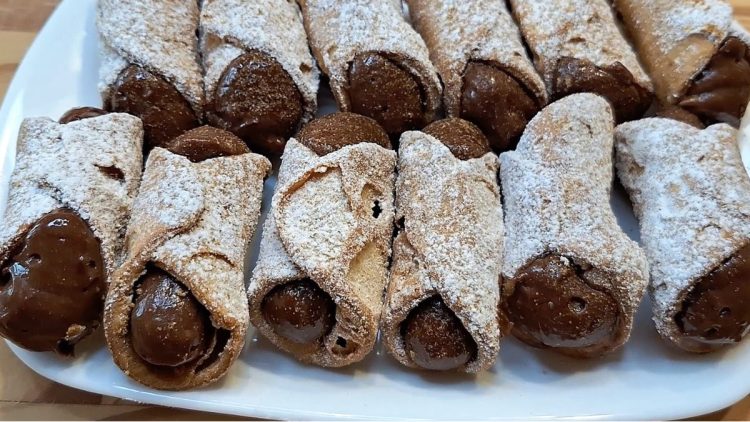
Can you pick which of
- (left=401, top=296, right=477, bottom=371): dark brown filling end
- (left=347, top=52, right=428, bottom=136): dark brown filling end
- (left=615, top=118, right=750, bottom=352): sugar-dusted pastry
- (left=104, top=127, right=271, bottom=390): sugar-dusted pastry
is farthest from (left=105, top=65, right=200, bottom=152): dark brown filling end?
(left=615, top=118, right=750, bottom=352): sugar-dusted pastry

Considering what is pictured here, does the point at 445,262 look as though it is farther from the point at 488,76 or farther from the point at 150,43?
the point at 150,43

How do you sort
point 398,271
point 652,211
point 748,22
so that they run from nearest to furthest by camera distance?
point 398,271
point 652,211
point 748,22

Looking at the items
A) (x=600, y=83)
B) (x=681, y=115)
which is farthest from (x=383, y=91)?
(x=681, y=115)

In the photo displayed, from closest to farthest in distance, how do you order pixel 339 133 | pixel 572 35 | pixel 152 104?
1. pixel 339 133
2. pixel 152 104
3. pixel 572 35

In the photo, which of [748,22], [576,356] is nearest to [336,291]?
[576,356]

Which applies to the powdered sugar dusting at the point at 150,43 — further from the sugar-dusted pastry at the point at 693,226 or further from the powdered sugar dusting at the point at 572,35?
the sugar-dusted pastry at the point at 693,226

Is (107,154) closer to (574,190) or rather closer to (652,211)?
(574,190)

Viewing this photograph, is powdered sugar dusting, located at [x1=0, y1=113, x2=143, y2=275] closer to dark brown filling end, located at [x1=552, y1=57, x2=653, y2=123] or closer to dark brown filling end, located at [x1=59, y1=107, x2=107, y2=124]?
dark brown filling end, located at [x1=59, y1=107, x2=107, y2=124]
